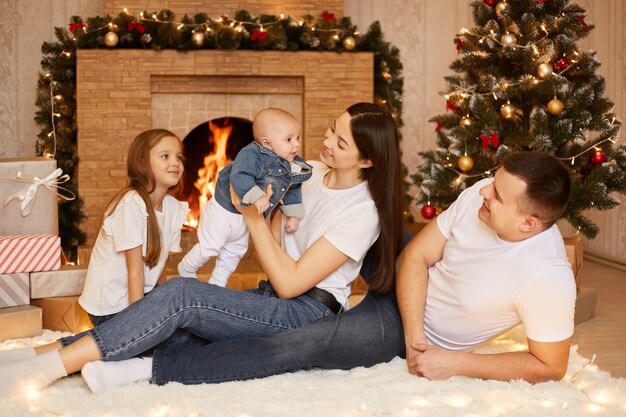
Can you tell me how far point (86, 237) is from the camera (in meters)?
4.82

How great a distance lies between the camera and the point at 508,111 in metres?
3.90

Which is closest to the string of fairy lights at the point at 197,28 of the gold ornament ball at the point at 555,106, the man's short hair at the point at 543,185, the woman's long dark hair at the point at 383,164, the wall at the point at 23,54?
the wall at the point at 23,54

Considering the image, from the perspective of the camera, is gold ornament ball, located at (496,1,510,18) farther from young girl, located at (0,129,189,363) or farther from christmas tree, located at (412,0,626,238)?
young girl, located at (0,129,189,363)

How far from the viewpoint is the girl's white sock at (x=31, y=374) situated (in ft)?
7.51

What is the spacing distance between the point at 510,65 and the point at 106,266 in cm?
225

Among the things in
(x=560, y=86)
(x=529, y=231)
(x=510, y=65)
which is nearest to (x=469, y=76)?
(x=510, y=65)

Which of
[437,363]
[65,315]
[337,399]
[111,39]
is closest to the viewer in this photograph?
[337,399]

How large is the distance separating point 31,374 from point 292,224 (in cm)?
93

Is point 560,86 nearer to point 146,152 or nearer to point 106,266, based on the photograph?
point 146,152

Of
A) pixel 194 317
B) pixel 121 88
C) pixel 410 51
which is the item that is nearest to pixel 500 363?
pixel 194 317

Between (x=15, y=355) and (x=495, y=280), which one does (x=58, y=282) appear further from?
(x=495, y=280)

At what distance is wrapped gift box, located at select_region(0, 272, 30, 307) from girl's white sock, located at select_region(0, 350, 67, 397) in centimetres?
101

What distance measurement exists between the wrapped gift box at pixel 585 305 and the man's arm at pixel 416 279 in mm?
1538

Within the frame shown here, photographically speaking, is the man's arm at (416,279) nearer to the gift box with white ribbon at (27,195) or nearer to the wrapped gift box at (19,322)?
the wrapped gift box at (19,322)
